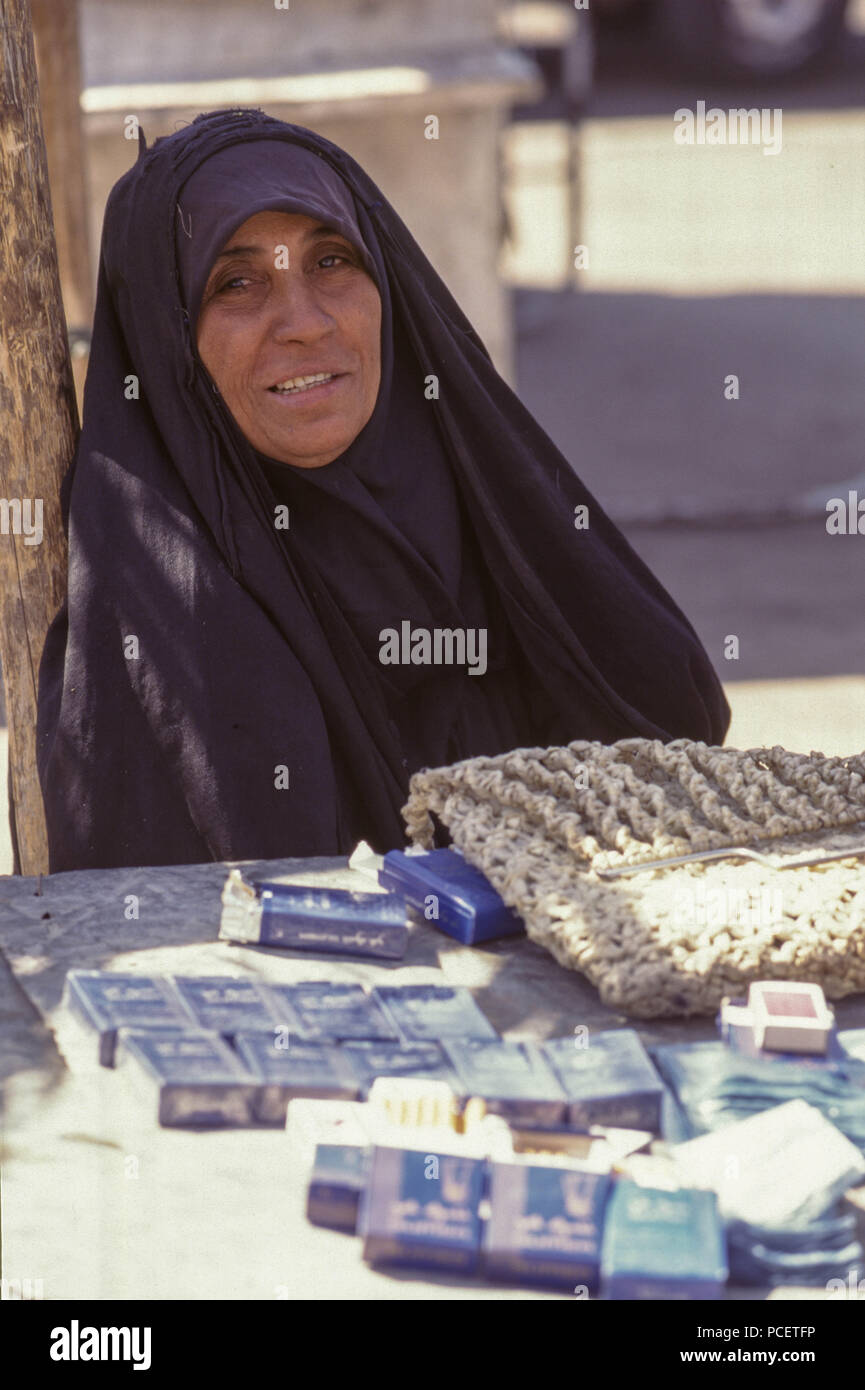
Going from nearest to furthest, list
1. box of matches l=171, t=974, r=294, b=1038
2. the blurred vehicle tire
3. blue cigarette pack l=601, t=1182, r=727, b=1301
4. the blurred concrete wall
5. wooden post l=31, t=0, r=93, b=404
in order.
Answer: blue cigarette pack l=601, t=1182, r=727, b=1301 < box of matches l=171, t=974, r=294, b=1038 < wooden post l=31, t=0, r=93, b=404 < the blurred concrete wall < the blurred vehicle tire

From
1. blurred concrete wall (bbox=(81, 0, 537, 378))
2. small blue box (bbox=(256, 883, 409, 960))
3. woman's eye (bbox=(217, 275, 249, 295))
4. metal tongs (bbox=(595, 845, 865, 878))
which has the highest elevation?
blurred concrete wall (bbox=(81, 0, 537, 378))

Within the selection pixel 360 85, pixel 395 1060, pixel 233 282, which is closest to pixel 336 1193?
pixel 395 1060

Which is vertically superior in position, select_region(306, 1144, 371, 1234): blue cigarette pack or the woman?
the woman

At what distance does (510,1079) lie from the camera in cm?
137

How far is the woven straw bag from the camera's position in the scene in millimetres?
1528

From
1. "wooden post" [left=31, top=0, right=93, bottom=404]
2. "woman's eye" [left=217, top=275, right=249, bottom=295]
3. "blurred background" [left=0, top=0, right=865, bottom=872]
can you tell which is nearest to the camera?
"woman's eye" [left=217, top=275, right=249, bottom=295]

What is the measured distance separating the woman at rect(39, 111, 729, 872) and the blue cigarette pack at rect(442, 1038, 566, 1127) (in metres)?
0.99

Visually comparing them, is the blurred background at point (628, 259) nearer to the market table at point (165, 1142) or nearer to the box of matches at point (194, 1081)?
the market table at point (165, 1142)

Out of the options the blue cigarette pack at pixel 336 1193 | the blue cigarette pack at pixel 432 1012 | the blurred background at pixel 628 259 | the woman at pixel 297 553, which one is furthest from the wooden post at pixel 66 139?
the blue cigarette pack at pixel 336 1193

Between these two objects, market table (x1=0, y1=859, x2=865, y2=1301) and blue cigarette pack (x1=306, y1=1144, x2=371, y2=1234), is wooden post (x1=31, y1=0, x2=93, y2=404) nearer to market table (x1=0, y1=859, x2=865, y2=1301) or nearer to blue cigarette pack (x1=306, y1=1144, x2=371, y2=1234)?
market table (x1=0, y1=859, x2=865, y2=1301)

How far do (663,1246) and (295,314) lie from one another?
160 cm

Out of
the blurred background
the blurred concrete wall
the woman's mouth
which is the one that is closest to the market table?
the woman's mouth

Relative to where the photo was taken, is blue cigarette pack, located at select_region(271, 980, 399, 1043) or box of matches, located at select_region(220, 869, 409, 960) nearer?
blue cigarette pack, located at select_region(271, 980, 399, 1043)
